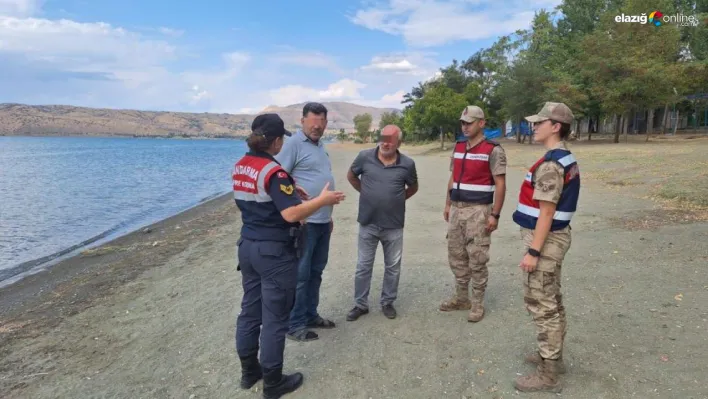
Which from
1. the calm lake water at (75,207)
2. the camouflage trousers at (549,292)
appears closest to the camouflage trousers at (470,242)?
the camouflage trousers at (549,292)

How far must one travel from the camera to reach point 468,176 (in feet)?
15.1

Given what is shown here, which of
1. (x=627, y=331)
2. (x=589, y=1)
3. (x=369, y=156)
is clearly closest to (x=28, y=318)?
(x=369, y=156)

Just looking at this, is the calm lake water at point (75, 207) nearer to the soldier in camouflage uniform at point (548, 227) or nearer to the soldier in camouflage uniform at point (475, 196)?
the soldier in camouflage uniform at point (475, 196)

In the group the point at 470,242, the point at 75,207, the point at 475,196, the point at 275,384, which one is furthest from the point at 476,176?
the point at 75,207

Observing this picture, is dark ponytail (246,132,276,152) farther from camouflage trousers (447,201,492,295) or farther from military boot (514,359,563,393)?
military boot (514,359,563,393)

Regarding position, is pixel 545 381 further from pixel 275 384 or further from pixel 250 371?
pixel 250 371

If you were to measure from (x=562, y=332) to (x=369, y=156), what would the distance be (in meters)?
2.50

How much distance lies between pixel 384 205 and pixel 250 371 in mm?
2041

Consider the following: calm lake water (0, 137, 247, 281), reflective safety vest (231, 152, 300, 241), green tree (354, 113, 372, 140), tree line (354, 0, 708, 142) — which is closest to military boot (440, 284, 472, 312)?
reflective safety vest (231, 152, 300, 241)

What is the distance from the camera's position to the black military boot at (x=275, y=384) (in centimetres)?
355

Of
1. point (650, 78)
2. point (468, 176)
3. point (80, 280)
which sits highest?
point (650, 78)

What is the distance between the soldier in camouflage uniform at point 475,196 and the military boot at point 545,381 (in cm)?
121

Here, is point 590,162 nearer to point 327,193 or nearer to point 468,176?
point 468,176

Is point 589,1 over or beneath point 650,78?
over
